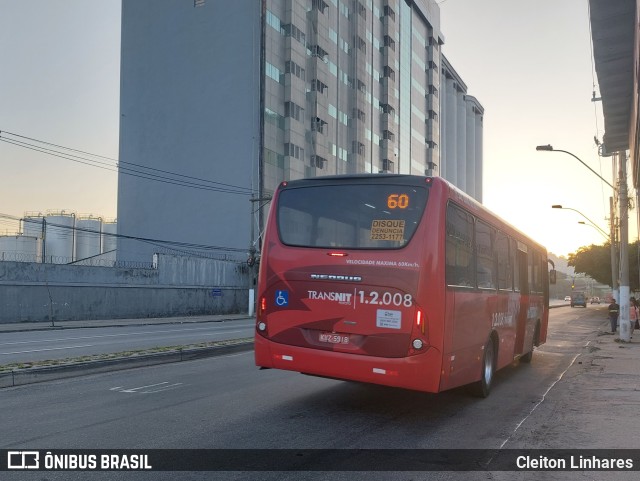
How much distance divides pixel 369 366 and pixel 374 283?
1.03 m

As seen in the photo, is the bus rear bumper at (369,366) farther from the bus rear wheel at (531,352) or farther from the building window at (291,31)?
the building window at (291,31)

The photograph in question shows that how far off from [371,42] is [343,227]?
2711 inches

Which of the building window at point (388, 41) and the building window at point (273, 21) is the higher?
the building window at point (388, 41)

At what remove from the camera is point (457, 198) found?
28.0 ft

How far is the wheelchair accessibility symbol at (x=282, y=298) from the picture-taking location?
830 cm

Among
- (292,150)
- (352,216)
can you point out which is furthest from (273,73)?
(352,216)

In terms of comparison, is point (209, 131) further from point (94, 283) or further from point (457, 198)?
point (457, 198)

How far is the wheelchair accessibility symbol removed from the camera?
8.30 metres

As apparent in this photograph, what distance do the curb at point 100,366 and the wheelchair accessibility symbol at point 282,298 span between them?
185 inches

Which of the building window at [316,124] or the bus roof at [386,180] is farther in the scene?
the building window at [316,124]

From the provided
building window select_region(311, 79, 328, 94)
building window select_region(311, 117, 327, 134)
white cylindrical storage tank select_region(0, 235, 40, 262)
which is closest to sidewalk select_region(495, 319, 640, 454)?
building window select_region(311, 117, 327, 134)

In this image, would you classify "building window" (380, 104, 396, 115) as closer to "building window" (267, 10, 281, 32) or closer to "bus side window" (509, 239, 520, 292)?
"building window" (267, 10, 281, 32)

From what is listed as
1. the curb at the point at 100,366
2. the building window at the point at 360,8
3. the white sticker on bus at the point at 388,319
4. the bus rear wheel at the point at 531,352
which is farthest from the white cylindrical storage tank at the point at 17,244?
the white sticker on bus at the point at 388,319

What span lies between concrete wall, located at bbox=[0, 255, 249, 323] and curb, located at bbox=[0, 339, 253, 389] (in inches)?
701
